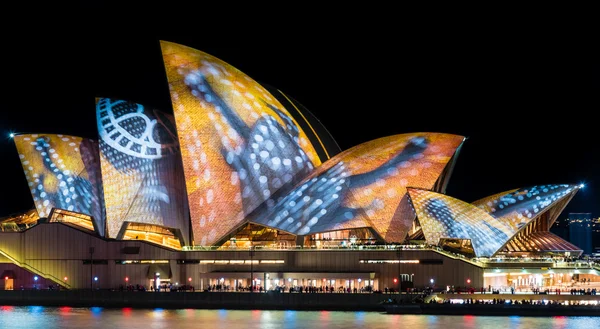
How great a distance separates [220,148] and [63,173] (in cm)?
1447

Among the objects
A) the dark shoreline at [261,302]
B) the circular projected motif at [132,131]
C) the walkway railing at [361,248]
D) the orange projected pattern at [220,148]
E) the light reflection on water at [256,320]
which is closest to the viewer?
the light reflection on water at [256,320]

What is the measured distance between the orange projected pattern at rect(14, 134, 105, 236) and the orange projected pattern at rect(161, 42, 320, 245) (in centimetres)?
937

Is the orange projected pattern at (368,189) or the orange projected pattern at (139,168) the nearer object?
the orange projected pattern at (368,189)

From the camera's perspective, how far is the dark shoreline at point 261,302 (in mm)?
70500

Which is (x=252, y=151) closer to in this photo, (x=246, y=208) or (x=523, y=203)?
(x=246, y=208)

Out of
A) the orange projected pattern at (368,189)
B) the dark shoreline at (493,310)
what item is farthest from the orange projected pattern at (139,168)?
the dark shoreline at (493,310)

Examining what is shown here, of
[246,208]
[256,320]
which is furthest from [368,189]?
[256,320]

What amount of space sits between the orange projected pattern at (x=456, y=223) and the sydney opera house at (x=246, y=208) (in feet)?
0.35

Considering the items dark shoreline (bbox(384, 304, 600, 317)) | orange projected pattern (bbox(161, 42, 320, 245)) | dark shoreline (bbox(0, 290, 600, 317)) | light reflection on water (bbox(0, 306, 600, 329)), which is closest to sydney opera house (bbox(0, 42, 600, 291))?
orange projected pattern (bbox(161, 42, 320, 245))

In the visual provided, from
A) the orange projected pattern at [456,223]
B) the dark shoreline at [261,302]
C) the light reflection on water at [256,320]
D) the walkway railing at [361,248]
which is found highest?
the orange projected pattern at [456,223]

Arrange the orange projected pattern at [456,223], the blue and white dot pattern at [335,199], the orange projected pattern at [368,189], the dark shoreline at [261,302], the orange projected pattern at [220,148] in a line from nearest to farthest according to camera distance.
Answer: the dark shoreline at [261,302]
the orange projected pattern at [456,223]
the blue and white dot pattern at [335,199]
the orange projected pattern at [368,189]
the orange projected pattern at [220,148]

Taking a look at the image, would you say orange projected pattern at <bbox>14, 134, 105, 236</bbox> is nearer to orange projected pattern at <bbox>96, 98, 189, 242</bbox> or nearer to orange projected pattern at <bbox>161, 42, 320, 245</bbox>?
orange projected pattern at <bbox>96, 98, 189, 242</bbox>

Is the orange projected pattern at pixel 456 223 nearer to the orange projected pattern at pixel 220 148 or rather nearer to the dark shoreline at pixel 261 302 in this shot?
the dark shoreline at pixel 261 302

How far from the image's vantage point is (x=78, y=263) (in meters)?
86.3
